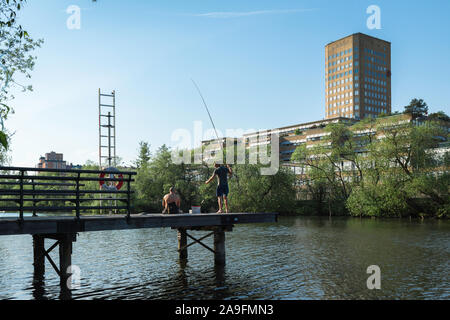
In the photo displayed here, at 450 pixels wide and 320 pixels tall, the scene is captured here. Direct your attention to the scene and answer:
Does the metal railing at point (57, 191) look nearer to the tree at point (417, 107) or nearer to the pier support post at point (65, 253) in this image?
the pier support post at point (65, 253)

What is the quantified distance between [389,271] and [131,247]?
1464 cm

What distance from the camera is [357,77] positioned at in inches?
6043

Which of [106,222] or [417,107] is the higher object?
[417,107]

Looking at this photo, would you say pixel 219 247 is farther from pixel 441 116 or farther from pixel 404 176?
pixel 441 116

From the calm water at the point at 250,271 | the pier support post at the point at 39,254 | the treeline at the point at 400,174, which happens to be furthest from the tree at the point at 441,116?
the pier support post at the point at 39,254

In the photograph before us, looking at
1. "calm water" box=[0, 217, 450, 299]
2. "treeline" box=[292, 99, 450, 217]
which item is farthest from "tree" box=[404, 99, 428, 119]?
"calm water" box=[0, 217, 450, 299]

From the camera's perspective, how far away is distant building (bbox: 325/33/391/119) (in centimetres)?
15312

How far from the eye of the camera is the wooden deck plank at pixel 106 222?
11965 mm

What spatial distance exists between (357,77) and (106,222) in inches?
5952

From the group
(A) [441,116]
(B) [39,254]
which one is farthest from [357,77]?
(B) [39,254]

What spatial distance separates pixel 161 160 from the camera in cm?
7325

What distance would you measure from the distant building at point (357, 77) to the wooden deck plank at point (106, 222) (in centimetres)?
13895

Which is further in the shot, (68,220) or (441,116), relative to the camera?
(441,116)
